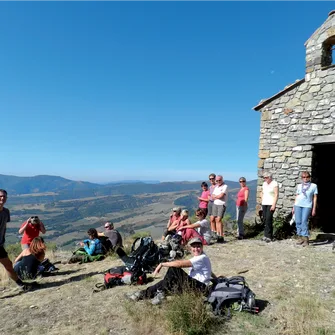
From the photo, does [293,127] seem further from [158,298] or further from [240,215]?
[158,298]

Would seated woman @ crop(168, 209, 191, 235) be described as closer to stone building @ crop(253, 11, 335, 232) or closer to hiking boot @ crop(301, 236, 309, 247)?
hiking boot @ crop(301, 236, 309, 247)

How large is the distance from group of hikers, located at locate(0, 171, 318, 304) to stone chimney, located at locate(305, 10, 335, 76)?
13.3 feet

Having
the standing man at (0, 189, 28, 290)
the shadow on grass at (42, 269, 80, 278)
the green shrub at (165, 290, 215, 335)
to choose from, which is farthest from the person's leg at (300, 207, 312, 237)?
the standing man at (0, 189, 28, 290)

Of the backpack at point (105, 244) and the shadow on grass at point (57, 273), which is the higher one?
the backpack at point (105, 244)

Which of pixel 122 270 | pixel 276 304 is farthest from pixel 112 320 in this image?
pixel 276 304

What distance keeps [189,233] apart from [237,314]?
Answer: 3.58 meters

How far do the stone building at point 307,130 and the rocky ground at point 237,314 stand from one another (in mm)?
2693

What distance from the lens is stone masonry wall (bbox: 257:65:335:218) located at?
8.74m

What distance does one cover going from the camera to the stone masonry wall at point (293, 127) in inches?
344

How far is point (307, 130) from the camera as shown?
9.07 m

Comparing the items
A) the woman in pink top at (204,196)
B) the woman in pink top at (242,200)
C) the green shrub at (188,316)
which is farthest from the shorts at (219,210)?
the green shrub at (188,316)

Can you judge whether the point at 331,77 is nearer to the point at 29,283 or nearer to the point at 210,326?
the point at 210,326

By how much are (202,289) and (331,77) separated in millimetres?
7695

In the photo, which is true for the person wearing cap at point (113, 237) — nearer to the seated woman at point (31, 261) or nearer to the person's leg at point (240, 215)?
the seated woman at point (31, 261)
